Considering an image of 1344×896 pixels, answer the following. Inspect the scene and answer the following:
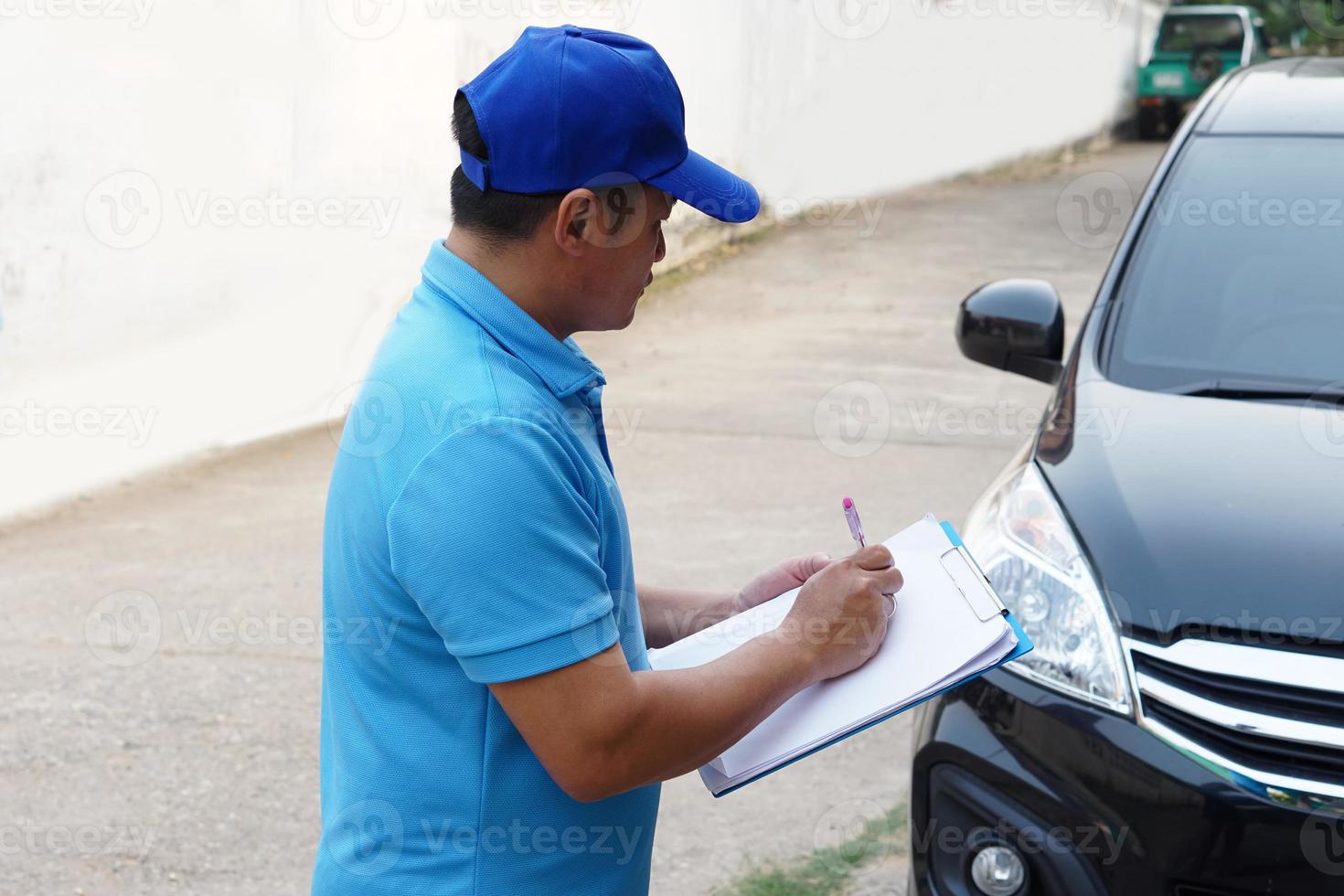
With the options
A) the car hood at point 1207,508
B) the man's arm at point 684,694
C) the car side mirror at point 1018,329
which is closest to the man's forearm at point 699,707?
the man's arm at point 684,694

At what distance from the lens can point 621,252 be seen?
153 centimetres

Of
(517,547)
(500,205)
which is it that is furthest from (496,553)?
(500,205)

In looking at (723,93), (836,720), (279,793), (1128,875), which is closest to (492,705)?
(836,720)

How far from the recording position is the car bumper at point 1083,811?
2217 mm

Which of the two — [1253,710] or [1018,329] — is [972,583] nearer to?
[1253,710]

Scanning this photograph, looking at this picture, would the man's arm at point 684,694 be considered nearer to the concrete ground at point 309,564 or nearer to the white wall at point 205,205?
the concrete ground at point 309,564

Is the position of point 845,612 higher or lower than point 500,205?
lower

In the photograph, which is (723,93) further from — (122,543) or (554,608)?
(554,608)

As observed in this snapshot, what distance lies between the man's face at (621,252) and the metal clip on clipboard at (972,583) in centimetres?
57

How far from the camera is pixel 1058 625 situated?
252 centimetres

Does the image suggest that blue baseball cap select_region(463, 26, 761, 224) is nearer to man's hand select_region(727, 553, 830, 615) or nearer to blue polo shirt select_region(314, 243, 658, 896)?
blue polo shirt select_region(314, 243, 658, 896)

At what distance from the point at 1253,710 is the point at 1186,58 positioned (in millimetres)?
21563

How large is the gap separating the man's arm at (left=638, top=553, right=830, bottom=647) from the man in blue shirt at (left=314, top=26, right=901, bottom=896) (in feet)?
1.26

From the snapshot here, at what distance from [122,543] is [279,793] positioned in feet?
7.28
